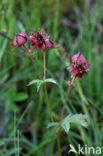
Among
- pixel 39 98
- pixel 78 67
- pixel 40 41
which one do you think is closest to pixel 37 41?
pixel 40 41

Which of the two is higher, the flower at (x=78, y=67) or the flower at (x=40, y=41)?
the flower at (x=40, y=41)

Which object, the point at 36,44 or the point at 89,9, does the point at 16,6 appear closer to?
the point at 89,9

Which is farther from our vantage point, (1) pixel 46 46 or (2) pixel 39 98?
(2) pixel 39 98

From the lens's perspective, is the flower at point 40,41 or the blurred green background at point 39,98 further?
the blurred green background at point 39,98

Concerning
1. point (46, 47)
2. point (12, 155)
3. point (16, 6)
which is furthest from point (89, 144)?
point (16, 6)

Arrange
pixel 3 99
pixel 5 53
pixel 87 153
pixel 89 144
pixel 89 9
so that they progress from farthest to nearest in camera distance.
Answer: pixel 89 9 < pixel 5 53 < pixel 3 99 < pixel 89 144 < pixel 87 153

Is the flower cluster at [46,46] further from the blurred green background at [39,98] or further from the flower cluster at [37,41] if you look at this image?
the blurred green background at [39,98]

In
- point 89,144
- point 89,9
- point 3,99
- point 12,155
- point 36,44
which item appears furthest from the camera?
point 89,9

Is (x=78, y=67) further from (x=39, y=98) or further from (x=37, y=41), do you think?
(x=39, y=98)

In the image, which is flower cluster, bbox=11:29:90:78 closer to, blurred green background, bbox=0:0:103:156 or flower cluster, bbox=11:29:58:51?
flower cluster, bbox=11:29:58:51

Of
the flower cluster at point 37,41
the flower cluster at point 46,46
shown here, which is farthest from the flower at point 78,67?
the flower cluster at point 37,41

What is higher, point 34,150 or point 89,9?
point 89,9
